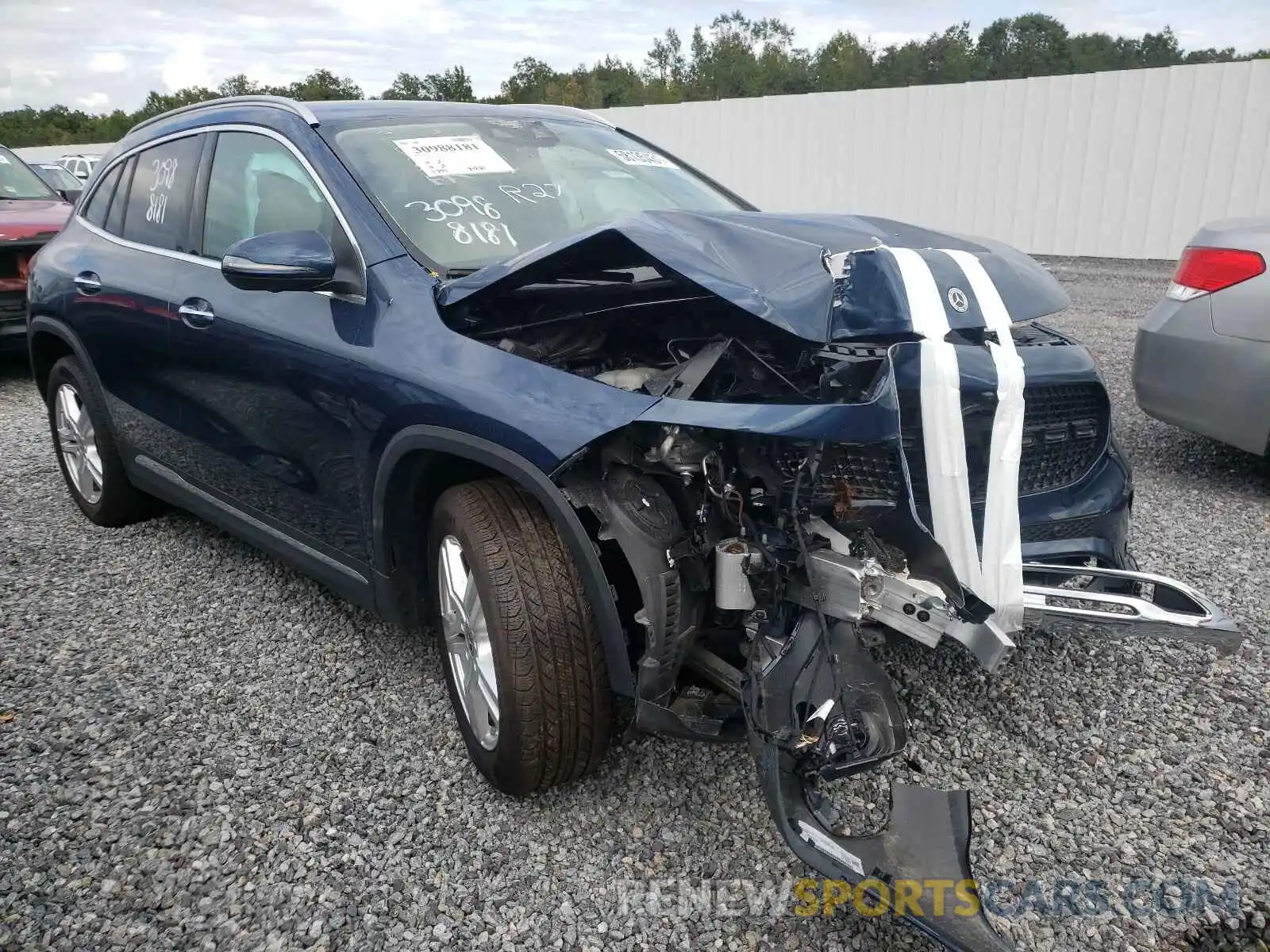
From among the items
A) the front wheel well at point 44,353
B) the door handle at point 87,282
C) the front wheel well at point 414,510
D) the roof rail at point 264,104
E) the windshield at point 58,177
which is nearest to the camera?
the front wheel well at point 414,510

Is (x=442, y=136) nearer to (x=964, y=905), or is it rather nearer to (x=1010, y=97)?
(x=964, y=905)

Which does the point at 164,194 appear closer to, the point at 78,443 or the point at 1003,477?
the point at 78,443

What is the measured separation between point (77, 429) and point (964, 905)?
425 cm

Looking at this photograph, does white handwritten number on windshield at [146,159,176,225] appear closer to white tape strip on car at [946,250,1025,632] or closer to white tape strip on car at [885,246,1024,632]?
white tape strip on car at [885,246,1024,632]

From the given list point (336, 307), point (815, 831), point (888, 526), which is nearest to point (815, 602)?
point (888, 526)

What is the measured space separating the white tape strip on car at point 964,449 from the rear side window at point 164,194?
269 centimetres

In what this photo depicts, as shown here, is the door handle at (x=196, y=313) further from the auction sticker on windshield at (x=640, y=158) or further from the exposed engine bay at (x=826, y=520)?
the auction sticker on windshield at (x=640, y=158)

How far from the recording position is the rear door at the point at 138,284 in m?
3.48

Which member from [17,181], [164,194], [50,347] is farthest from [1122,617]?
[17,181]

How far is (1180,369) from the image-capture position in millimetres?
4270

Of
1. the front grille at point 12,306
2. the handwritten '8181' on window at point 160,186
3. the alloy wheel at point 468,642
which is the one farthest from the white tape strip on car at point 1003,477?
the front grille at point 12,306

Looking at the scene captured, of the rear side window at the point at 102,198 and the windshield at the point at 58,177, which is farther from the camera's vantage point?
the windshield at the point at 58,177

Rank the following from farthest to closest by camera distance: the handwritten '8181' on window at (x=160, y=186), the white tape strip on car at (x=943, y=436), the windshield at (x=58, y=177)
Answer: the windshield at (x=58, y=177) → the handwritten '8181' on window at (x=160, y=186) → the white tape strip on car at (x=943, y=436)

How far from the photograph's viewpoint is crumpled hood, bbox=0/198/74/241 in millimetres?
7234
